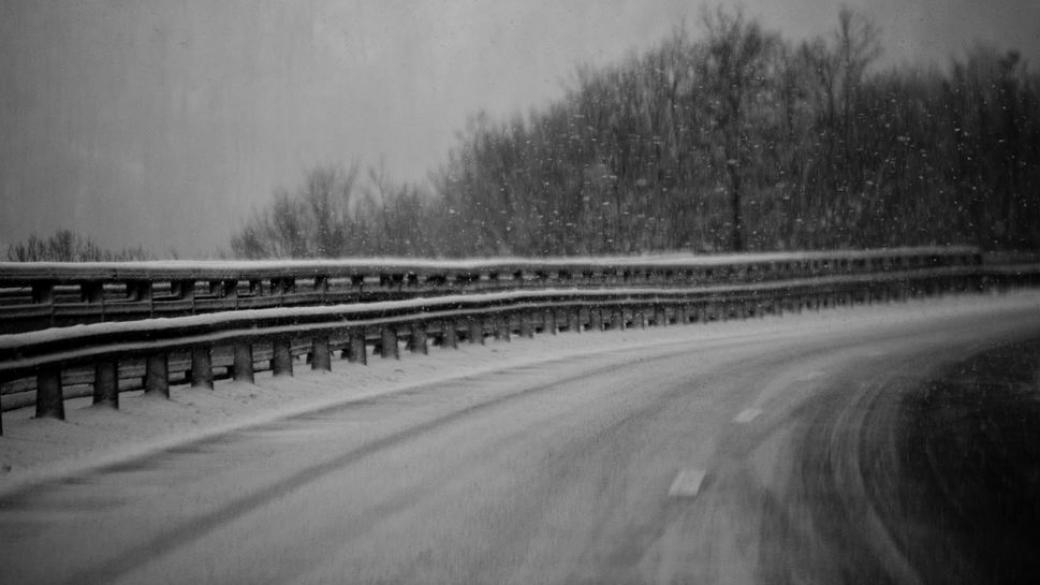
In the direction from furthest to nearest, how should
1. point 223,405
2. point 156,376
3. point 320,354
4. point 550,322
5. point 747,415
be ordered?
point 550,322 → point 320,354 → point 223,405 → point 156,376 → point 747,415

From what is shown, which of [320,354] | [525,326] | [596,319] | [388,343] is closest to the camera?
[320,354]

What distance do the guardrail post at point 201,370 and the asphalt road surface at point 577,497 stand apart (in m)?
1.46

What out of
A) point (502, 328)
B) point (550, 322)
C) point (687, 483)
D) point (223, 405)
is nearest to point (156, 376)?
point (223, 405)

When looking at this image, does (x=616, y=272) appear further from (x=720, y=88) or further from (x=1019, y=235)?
(x=1019, y=235)

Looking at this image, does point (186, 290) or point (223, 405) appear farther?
point (186, 290)

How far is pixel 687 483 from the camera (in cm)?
832

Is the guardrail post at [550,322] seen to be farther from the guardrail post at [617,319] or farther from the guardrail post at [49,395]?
the guardrail post at [49,395]

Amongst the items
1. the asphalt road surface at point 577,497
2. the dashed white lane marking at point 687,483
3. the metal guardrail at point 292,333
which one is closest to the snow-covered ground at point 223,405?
the metal guardrail at point 292,333

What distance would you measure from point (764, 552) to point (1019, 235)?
70120mm

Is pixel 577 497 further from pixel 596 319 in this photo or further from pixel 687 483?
pixel 596 319

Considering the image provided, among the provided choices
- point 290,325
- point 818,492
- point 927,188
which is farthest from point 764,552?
point 927,188

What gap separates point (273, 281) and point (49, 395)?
1013 cm

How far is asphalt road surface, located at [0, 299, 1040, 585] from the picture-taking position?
20.0 feet

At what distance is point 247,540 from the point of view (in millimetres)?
6727
